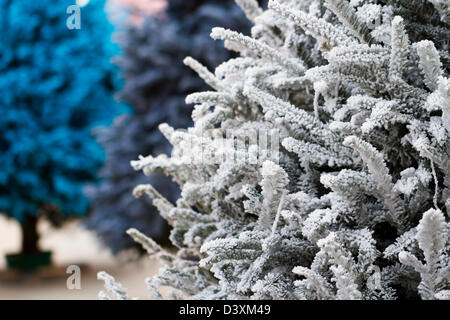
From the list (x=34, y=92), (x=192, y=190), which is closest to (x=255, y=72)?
(x=192, y=190)

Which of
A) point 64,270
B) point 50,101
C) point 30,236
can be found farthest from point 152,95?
point 64,270

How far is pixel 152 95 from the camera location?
4.77 metres

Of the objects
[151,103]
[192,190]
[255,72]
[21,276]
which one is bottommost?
[192,190]

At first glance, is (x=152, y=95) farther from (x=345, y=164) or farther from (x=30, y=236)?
(x=345, y=164)

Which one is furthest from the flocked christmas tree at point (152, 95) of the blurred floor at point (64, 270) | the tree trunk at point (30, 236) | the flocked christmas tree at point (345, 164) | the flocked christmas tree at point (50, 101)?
the flocked christmas tree at point (345, 164)

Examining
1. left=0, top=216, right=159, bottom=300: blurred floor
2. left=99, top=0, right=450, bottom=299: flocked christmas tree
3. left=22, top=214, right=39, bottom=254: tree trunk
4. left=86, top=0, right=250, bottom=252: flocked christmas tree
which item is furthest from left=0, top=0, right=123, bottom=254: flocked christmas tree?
left=99, top=0, right=450, bottom=299: flocked christmas tree

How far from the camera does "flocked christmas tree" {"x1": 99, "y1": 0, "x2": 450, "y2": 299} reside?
86 cm

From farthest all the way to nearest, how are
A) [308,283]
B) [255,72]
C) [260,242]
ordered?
[255,72], [260,242], [308,283]

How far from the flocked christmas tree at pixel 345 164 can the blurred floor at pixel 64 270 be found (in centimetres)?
376

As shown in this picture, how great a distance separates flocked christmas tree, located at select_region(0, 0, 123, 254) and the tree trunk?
0.38 meters

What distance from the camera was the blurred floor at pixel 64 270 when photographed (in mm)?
5363

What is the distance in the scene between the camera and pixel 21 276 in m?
6.38
